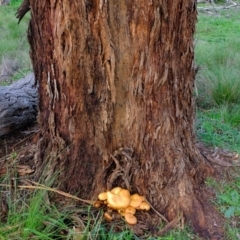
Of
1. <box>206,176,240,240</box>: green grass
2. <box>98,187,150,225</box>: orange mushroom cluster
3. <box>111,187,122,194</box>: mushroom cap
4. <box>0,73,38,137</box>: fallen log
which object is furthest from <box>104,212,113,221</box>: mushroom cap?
<box>0,73,38,137</box>: fallen log

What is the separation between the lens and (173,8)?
78.0 inches

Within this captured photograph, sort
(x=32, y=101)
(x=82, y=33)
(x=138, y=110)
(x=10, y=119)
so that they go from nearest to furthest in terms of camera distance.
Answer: (x=82, y=33) < (x=138, y=110) < (x=10, y=119) < (x=32, y=101)

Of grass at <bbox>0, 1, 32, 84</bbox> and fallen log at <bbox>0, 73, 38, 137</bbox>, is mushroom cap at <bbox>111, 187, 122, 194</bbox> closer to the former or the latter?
fallen log at <bbox>0, 73, 38, 137</bbox>

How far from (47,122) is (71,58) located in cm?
43

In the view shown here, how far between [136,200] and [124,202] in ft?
0.33

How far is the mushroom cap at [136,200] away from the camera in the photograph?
2.12m

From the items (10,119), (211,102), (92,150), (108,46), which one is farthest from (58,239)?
(211,102)

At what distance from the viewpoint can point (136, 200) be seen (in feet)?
7.00

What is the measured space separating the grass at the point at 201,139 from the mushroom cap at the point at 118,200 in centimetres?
10

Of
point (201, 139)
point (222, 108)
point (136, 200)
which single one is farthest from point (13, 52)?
point (136, 200)

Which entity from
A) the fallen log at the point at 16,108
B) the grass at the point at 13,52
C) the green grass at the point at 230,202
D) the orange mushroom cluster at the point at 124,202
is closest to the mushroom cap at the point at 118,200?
the orange mushroom cluster at the point at 124,202

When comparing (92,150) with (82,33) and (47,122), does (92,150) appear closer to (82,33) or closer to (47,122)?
(47,122)

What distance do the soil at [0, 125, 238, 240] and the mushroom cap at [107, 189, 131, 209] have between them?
11 cm

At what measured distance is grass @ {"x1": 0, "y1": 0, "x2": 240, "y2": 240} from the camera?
196 centimetres
